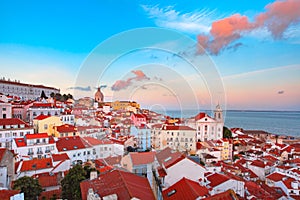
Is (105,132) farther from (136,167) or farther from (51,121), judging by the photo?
(136,167)

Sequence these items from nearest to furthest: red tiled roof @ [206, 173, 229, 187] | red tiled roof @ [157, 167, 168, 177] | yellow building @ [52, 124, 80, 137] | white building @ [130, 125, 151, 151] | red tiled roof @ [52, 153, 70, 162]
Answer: red tiled roof @ [157, 167, 168, 177] → red tiled roof @ [206, 173, 229, 187] → red tiled roof @ [52, 153, 70, 162] → yellow building @ [52, 124, 80, 137] → white building @ [130, 125, 151, 151]

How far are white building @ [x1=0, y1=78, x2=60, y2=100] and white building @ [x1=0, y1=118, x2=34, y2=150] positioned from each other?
20528mm

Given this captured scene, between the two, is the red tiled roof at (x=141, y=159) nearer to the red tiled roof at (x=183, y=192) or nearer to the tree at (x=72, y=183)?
the tree at (x=72, y=183)

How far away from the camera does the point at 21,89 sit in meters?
31.8

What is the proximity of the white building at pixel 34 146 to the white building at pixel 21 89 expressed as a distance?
74.5 ft

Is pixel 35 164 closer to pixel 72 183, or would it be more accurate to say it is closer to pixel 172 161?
pixel 72 183

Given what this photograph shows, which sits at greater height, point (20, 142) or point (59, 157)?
point (20, 142)

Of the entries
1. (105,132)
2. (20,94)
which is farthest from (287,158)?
(20,94)

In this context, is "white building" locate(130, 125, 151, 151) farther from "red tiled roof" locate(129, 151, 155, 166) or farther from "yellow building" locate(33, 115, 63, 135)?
"red tiled roof" locate(129, 151, 155, 166)

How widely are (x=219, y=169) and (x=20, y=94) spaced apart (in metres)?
30.9

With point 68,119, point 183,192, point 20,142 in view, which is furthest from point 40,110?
point 183,192

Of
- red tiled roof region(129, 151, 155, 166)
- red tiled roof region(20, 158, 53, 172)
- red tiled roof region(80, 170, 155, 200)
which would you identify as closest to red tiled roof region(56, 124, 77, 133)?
red tiled roof region(20, 158, 53, 172)

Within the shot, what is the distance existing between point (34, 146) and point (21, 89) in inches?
1003

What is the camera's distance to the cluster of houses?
4.76m
